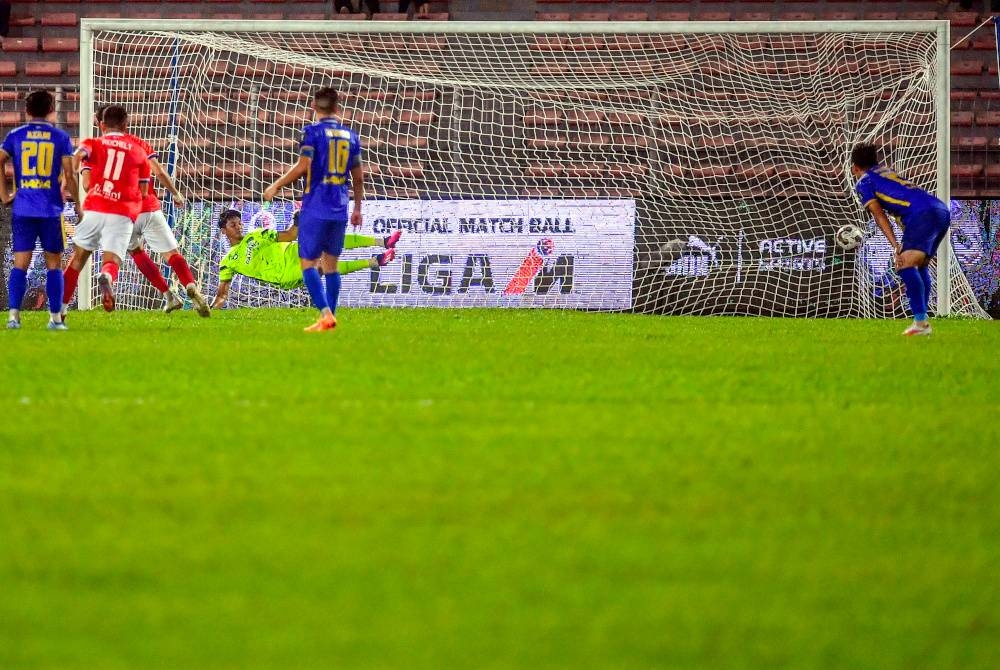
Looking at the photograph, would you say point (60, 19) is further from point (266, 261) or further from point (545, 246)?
point (545, 246)

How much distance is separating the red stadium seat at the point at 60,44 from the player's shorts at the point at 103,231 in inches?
396

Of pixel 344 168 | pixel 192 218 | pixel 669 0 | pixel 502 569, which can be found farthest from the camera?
pixel 669 0

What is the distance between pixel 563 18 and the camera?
19922mm

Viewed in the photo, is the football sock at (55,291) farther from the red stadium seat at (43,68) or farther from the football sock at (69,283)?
the red stadium seat at (43,68)

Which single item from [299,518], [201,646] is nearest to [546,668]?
[201,646]

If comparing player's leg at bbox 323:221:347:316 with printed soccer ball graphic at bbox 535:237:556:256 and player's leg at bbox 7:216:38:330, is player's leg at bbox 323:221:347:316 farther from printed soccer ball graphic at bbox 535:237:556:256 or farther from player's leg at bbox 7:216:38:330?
printed soccer ball graphic at bbox 535:237:556:256

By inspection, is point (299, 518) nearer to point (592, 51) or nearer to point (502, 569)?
point (502, 569)

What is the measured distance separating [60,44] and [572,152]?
7690mm

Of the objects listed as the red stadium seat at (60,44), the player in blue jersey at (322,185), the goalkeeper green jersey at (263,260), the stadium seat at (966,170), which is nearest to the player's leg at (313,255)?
the player in blue jersey at (322,185)

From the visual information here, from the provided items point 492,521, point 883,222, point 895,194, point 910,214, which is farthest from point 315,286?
point 492,521

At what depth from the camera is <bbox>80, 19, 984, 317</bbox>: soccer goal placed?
1642cm

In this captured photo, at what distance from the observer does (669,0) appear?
1977cm

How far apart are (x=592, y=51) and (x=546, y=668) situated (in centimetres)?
1677

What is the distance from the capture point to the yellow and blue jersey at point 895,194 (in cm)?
1090
